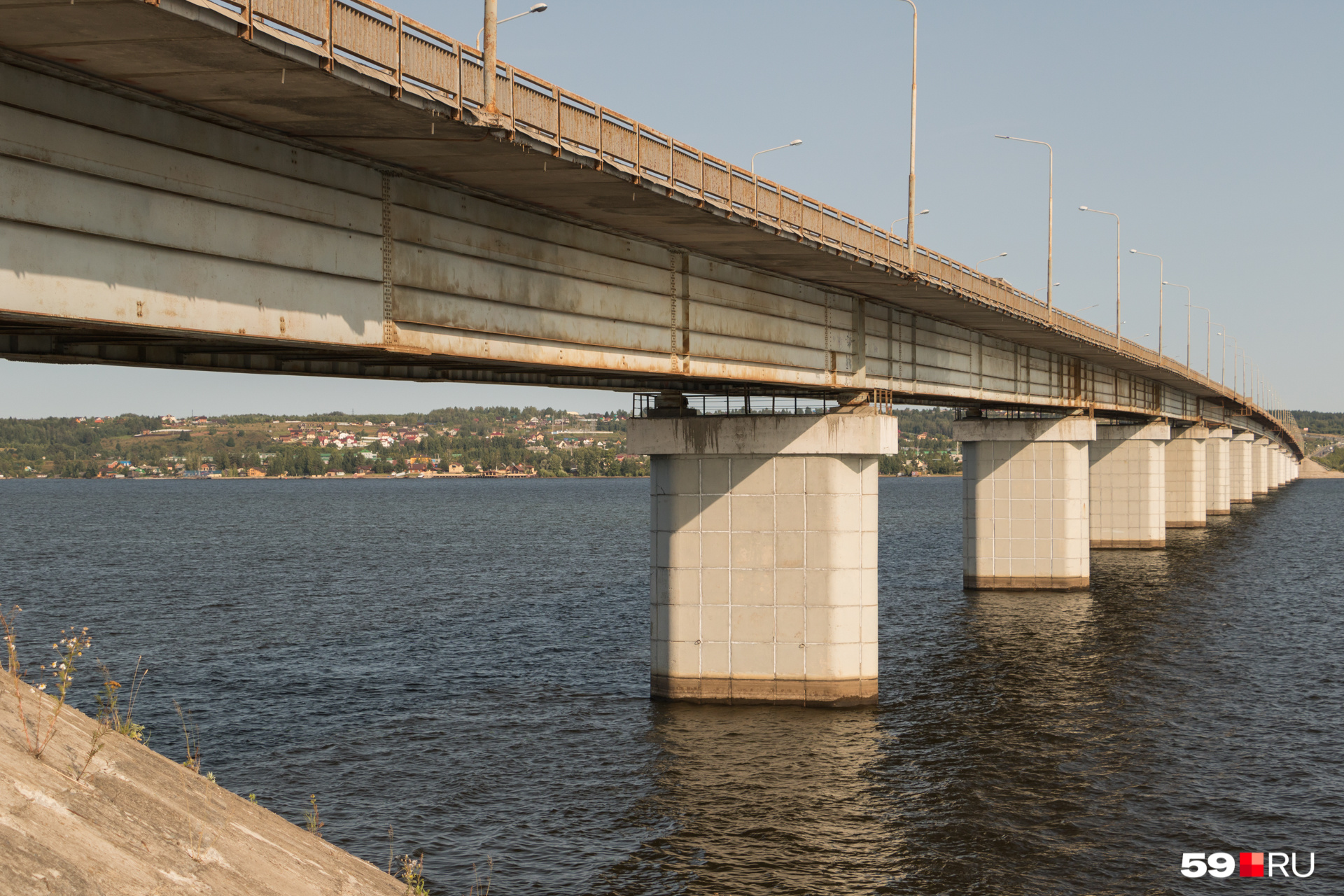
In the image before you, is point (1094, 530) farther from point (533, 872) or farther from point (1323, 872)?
point (533, 872)

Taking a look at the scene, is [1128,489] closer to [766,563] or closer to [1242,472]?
[766,563]

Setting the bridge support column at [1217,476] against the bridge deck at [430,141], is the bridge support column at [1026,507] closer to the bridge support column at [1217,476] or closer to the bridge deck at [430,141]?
the bridge deck at [430,141]

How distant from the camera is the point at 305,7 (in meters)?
14.3

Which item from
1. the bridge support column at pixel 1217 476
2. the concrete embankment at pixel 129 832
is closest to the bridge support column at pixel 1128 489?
the bridge support column at pixel 1217 476

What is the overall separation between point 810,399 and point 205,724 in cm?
2068

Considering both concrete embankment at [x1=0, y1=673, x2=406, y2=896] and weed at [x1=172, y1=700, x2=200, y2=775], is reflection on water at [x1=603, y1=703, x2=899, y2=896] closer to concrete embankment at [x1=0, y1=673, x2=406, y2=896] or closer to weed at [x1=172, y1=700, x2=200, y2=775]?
concrete embankment at [x1=0, y1=673, x2=406, y2=896]

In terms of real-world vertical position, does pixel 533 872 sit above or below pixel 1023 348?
below

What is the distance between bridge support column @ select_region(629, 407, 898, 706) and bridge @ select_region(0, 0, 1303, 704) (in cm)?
8

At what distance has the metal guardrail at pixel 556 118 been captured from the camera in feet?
47.3

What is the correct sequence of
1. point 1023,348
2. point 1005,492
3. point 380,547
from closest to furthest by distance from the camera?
point 1023,348, point 1005,492, point 380,547

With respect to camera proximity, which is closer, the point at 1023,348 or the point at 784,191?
the point at 784,191

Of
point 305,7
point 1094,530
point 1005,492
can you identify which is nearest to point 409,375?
point 305,7

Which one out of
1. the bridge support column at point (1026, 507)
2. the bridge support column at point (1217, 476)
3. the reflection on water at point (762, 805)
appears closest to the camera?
the reflection on water at point (762, 805)

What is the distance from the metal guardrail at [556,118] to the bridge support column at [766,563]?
6374 millimetres
